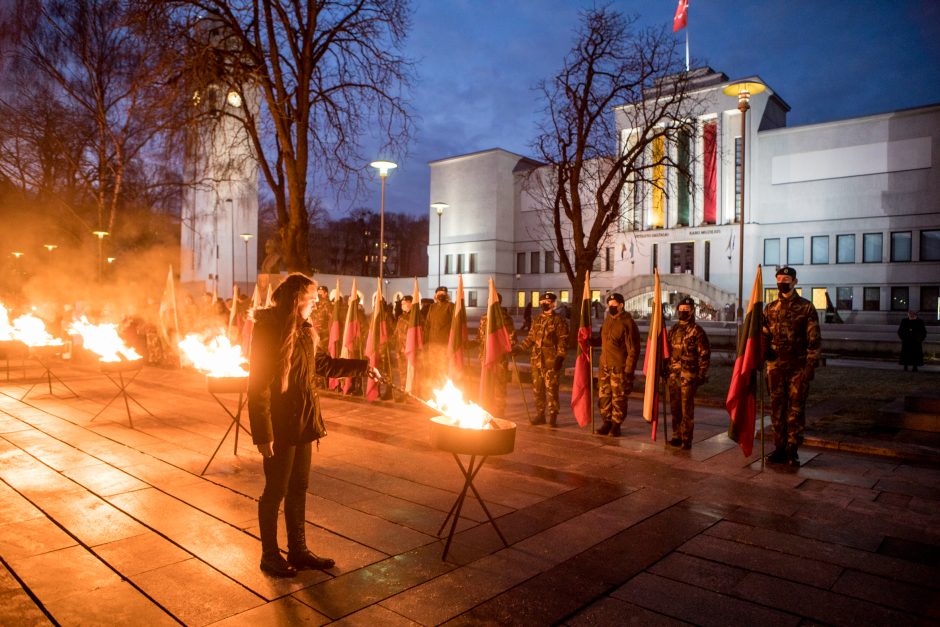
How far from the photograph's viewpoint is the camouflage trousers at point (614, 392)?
952 centimetres

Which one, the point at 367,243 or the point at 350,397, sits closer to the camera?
the point at 350,397

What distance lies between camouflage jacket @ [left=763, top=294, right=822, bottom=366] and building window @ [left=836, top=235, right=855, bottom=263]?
48617 mm

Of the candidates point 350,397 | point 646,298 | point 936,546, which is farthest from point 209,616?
point 646,298

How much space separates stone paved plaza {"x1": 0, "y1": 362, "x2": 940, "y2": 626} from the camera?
401cm

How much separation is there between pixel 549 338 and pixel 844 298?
4831 centimetres

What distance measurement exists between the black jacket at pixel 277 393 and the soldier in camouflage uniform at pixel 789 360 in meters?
6.10

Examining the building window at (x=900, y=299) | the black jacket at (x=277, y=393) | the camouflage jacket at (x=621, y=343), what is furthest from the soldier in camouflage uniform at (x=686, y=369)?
the building window at (x=900, y=299)

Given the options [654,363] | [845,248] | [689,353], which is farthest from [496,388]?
[845,248]

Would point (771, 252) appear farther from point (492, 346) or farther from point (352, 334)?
point (492, 346)

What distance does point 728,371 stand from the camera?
710 inches

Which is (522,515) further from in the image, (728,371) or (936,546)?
(728,371)

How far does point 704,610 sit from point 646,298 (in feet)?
174

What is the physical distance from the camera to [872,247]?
48.5 metres

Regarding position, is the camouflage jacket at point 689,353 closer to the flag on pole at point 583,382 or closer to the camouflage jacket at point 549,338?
the flag on pole at point 583,382
